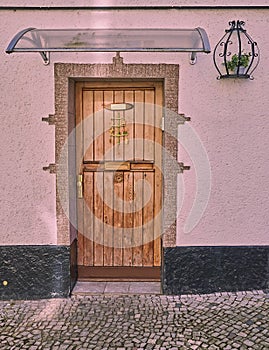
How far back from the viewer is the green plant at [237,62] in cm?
418

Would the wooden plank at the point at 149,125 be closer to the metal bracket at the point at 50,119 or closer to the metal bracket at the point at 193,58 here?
the metal bracket at the point at 193,58

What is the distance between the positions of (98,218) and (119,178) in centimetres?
55

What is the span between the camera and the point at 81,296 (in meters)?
4.52

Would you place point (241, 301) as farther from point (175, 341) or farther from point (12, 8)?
point (12, 8)

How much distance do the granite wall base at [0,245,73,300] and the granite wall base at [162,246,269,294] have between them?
1138 mm

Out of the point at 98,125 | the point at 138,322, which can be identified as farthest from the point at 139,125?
the point at 138,322

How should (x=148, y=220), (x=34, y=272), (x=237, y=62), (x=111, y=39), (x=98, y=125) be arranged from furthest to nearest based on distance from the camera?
(x=148, y=220) → (x=98, y=125) → (x=34, y=272) → (x=237, y=62) → (x=111, y=39)

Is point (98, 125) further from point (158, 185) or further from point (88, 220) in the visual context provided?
point (88, 220)

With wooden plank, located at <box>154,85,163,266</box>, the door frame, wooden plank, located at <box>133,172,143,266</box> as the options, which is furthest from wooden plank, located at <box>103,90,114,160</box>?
wooden plank, located at <box>154,85,163,266</box>

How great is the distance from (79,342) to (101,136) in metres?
2.25

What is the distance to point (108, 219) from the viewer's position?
4.83 meters

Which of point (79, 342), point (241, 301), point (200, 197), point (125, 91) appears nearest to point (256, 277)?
point (241, 301)

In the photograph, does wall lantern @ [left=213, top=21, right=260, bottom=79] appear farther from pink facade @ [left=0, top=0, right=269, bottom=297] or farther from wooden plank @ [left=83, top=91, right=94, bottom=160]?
wooden plank @ [left=83, top=91, right=94, bottom=160]

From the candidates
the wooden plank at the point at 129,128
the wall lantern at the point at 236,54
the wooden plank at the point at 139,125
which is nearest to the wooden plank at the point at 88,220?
the wooden plank at the point at 129,128
